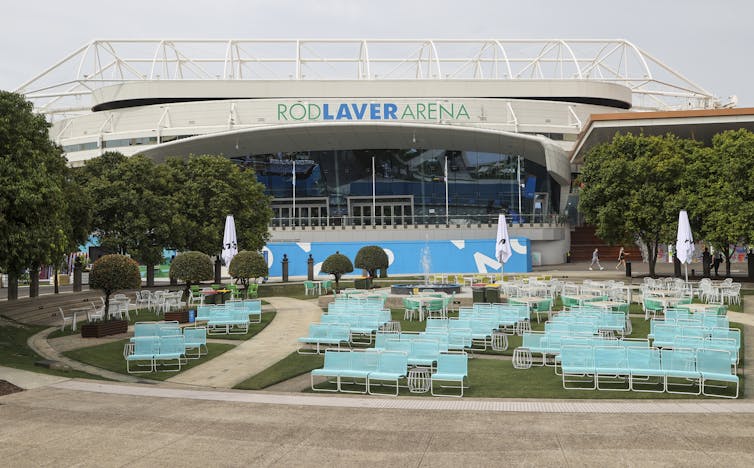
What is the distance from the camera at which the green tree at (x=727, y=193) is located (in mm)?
32188

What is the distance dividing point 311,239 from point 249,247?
19470 mm

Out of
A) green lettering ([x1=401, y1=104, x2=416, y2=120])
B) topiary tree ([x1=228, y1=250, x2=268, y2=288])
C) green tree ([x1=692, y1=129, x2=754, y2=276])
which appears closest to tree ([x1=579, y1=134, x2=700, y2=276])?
green tree ([x1=692, y1=129, x2=754, y2=276])

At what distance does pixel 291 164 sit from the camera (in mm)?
64375

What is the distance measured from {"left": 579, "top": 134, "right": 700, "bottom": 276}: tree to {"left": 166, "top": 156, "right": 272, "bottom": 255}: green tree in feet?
68.1

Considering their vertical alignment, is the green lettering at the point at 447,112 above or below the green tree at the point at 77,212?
above

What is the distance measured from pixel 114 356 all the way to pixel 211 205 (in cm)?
2377

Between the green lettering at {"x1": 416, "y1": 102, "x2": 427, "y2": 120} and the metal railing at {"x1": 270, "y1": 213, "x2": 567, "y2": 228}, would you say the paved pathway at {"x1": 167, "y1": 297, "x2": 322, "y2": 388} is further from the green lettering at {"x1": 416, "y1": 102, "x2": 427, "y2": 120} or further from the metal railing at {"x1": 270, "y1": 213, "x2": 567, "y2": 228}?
the green lettering at {"x1": 416, "y1": 102, "x2": 427, "y2": 120}

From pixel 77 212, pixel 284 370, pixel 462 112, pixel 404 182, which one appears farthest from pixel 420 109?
pixel 284 370

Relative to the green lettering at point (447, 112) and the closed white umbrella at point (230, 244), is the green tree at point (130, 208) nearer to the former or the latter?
the closed white umbrella at point (230, 244)

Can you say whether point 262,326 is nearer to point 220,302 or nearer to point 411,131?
point 220,302

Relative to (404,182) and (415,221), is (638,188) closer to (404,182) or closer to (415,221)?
(415,221)

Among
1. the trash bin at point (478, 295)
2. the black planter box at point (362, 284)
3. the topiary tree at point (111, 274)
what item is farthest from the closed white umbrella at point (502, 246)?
the topiary tree at point (111, 274)

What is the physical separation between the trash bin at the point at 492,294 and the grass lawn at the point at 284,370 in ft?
33.6

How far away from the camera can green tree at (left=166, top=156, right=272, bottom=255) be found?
37.6 metres
